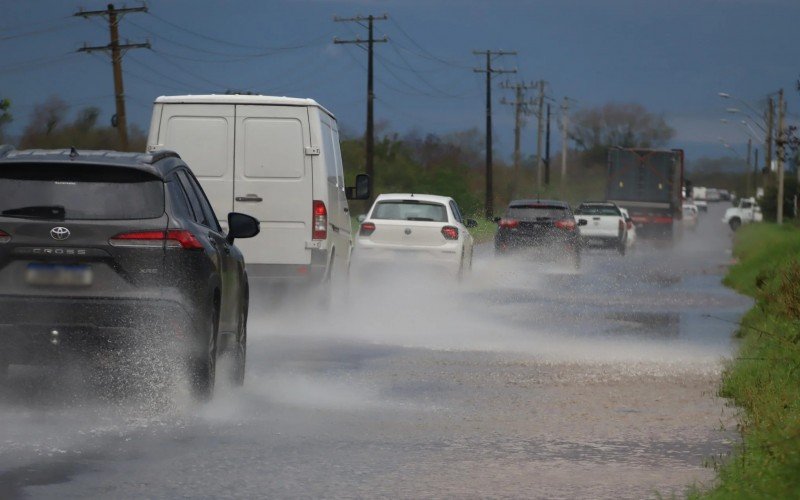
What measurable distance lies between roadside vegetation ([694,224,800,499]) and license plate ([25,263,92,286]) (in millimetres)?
4152

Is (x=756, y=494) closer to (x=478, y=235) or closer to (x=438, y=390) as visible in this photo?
(x=438, y=390)

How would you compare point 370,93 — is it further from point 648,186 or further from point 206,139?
point 206,139

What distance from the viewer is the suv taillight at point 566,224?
Answer: 36.7 metres

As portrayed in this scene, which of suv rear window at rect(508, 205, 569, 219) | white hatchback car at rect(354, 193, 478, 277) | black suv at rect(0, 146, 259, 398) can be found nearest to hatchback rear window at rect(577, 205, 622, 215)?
suv rear window at rect(508, 205, 569, 219)

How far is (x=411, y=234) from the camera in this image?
26062mm

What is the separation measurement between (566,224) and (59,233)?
27.3m

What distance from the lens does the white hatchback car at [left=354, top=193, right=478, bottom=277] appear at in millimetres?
Answer: 25984

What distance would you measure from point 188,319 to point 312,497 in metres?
2.96

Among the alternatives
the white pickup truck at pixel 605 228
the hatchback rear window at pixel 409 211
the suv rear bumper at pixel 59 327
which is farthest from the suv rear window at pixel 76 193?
the white pickup truck at pixel 605 228

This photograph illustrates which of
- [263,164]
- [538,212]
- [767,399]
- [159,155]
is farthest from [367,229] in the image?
[767,399]

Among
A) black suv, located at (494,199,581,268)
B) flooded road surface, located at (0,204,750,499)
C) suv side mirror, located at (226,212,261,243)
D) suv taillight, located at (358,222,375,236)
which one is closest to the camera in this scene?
flooded road surface, located at (0,204,750,499)

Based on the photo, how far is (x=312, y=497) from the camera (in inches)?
307

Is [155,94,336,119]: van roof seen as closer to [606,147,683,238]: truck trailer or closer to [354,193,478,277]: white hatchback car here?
[354,193,478,277]: white hatchback car

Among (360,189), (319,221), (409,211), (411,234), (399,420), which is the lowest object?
(399,420)
